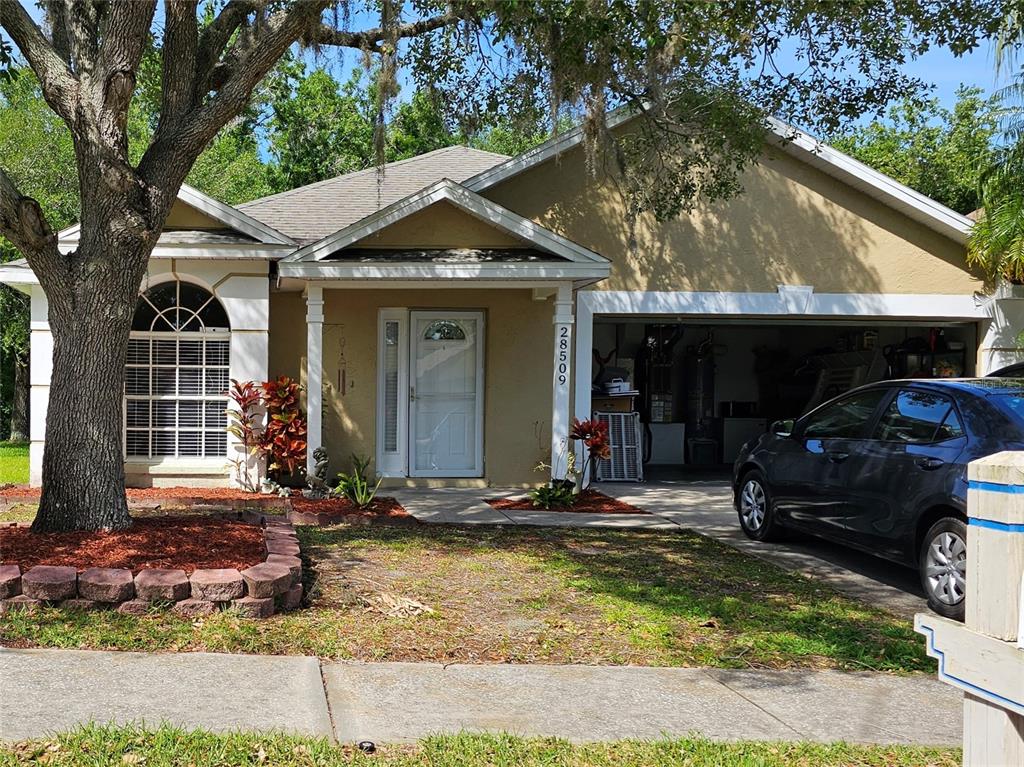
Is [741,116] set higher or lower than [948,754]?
higher

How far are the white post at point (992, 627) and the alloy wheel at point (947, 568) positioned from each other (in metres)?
4.18

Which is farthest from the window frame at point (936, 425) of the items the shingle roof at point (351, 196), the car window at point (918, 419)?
the shingle roof at point (351, 196)

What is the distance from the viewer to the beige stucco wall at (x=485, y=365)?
1334 cm

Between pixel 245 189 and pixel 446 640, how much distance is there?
28184 millimetres

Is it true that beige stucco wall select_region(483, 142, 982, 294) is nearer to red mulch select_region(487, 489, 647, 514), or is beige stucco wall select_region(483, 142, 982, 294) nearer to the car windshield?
red mulch select_region(487, 489, 647, 514)

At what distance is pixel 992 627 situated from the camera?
→ 262cm

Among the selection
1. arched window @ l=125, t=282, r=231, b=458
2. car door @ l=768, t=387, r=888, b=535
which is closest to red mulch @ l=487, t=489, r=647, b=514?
car door @ l=768, t=387, r=888, b=535

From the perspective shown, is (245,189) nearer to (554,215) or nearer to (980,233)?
(554,215)

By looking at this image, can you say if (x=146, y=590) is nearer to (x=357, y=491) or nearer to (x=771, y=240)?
(x=357, y=491)

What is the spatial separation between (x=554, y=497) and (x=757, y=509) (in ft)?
9.50

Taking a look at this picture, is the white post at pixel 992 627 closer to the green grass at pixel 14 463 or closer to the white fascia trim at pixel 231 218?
the white fascia trim at pixel 231 218

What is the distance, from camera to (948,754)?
4402 mm

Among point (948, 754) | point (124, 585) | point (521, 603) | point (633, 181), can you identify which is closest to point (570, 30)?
point (633, 181)

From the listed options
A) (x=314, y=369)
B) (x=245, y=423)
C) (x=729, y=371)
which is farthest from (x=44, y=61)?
(x=729, y=371)
